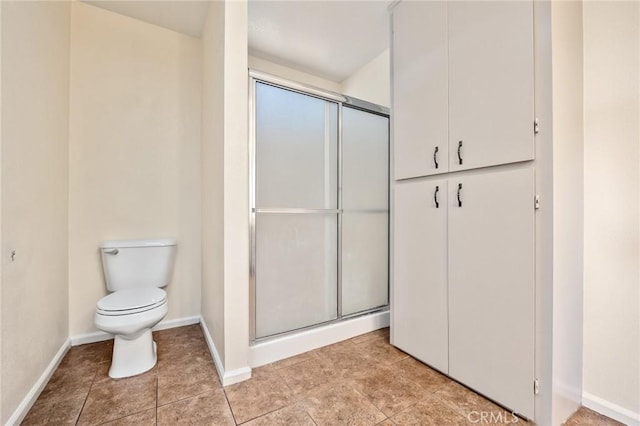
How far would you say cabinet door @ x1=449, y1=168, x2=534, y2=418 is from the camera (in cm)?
128

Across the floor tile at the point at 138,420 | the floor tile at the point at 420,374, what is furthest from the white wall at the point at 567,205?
the floor tile at the point at 138,420

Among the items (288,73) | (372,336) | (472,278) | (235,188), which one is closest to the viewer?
(472,278)

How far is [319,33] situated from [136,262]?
2.28m

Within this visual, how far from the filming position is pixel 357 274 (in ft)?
7.64

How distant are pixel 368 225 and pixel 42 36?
92.3 inches

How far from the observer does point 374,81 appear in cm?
279

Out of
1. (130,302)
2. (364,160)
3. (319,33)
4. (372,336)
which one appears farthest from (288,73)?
(372,336)

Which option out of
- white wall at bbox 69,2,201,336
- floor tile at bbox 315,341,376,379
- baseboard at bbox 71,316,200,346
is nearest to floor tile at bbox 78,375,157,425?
baseboard at bbox 71,316,200,346

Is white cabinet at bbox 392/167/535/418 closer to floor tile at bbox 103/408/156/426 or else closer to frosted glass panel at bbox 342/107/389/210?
frosted glass panel at bbox 342/107/389/210

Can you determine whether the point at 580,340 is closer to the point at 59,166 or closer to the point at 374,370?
the point at 374,370

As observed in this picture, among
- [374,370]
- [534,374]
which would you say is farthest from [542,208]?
[374,370]

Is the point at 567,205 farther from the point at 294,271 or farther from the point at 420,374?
the point at 294,271

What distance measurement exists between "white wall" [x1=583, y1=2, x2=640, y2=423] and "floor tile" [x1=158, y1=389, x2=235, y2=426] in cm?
174

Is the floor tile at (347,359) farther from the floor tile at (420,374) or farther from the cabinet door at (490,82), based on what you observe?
the cabinet door at (490,82)
